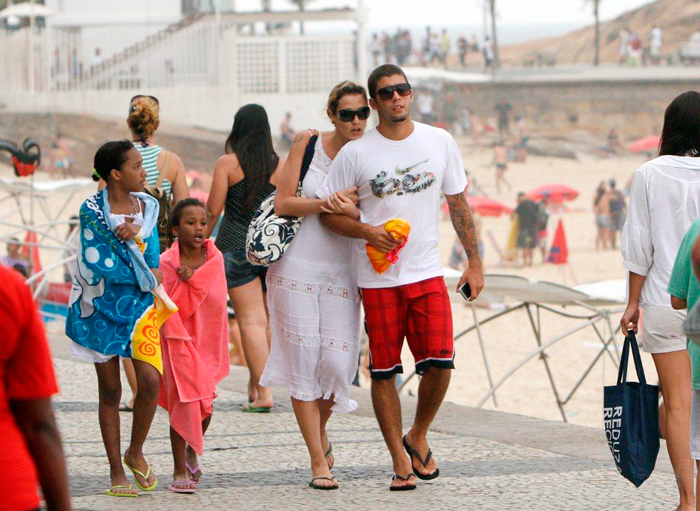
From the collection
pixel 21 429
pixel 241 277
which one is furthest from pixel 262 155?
pixel 21 429

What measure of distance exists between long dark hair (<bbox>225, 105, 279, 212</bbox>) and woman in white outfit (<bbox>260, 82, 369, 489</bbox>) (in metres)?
1.39

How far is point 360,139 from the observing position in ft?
16.1

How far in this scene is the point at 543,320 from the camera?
2633cm

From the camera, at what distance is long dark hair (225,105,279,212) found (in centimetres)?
645

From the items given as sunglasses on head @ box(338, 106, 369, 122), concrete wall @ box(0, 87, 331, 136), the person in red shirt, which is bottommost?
the person in red shirt

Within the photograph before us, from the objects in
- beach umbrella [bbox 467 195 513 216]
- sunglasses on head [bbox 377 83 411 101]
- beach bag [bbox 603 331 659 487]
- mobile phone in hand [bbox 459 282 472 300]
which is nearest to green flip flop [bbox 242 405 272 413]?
mobile phone in hand [bbox 459 282 472 300]

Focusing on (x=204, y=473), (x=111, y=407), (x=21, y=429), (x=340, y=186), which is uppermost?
(x=340, y=186)

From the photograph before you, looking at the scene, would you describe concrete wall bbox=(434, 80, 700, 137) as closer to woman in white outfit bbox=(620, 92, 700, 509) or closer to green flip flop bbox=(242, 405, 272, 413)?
green flip flop bbox=(242, 405, 272, 413)

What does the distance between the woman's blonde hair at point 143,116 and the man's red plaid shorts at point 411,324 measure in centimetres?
178

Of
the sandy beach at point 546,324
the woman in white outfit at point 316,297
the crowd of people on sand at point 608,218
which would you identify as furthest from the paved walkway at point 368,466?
the crowd of people on sand at point 608,218

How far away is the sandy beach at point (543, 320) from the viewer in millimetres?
17562

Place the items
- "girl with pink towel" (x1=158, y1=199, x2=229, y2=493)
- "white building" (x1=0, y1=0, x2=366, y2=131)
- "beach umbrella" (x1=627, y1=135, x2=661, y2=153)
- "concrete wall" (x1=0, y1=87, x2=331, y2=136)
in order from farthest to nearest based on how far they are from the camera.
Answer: "beach umbrella" (x1=627, y1=135, x2=661, y2=153), "concrete wall" (x1=0, y1=87, x2=331, y2=136), "white building" (x1=0, y1=0, x2=366, y2=131), "girl with pink towel" (x1=158, y1=199, x2=229, y2=493)

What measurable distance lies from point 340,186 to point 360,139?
0.66 feet

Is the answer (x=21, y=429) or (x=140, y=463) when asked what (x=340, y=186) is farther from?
(x=21, y=429)
